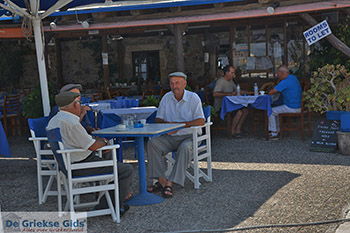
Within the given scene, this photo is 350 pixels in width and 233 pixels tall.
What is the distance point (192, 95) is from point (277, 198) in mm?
1559

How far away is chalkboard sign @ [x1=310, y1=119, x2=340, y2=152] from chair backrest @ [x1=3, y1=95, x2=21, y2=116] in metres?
6.53

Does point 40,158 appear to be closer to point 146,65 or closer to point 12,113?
point 12,113

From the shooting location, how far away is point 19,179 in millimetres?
6223

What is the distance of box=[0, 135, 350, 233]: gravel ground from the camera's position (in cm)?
416

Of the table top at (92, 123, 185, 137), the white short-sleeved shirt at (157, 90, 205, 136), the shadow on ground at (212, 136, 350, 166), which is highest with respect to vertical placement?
the white short-sleeved shirt at (157, 90, 205, 136)

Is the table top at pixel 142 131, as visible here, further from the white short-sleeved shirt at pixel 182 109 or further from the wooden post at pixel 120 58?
the wooden post at pixel 120 58

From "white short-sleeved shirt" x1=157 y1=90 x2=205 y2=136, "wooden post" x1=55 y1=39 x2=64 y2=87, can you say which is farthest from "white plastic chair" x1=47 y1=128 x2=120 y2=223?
"wooden post" x1=55 y1=39 x2=64 y2=87

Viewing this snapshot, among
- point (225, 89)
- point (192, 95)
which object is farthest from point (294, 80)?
point (192, 95)

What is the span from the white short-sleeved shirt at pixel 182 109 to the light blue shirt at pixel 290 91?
292 cm

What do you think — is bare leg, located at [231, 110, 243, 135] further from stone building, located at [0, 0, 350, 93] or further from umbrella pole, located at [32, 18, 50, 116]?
umbrella pole, located at [32, 18, 50, 116]

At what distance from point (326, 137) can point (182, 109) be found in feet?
8.89

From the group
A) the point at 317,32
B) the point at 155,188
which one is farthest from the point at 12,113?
the point at 317,32

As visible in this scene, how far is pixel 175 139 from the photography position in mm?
5453

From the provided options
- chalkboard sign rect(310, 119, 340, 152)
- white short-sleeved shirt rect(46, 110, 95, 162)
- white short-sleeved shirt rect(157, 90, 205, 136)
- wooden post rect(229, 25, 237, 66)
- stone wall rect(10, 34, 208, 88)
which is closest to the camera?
white short-sleeved shirt rect(46, 110, 95, 162)
